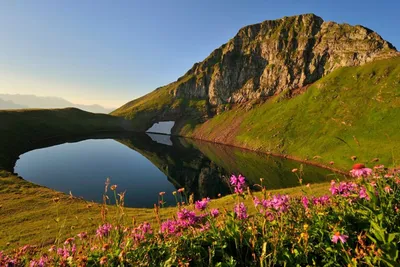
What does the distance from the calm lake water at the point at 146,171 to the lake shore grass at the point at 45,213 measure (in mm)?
12450

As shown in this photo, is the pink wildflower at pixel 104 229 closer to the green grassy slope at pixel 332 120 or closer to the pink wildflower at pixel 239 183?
the pink wildflower at pixel 239 183

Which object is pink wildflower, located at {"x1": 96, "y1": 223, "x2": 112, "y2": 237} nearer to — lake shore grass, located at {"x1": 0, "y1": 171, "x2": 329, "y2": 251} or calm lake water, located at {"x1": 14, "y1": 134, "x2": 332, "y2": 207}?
lake shore grass, located at {"x1": 0, "y1": 171, "x2": 329, "y2": 251}

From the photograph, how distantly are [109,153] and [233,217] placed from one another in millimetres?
117914

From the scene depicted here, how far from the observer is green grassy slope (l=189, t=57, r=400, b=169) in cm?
9281

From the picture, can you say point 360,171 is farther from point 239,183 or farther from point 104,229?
point 104,229

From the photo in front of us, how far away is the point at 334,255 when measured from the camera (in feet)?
16.1

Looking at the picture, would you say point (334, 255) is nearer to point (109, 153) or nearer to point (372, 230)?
point (372, 230)

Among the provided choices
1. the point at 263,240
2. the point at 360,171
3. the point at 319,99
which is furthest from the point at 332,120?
the point at 263,240

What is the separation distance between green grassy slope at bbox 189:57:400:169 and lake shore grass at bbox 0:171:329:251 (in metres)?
60.5

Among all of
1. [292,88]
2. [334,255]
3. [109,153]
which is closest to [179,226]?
[334,255]

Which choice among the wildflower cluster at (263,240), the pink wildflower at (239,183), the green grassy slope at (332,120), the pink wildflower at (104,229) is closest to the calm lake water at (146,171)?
the green grassy slope at (332,120)

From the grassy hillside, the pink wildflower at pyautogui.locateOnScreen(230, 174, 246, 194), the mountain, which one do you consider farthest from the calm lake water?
the pink wildflower at pyautogui.locateOnScreen(230, 174, 246, 194)

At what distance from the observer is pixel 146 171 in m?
84.1

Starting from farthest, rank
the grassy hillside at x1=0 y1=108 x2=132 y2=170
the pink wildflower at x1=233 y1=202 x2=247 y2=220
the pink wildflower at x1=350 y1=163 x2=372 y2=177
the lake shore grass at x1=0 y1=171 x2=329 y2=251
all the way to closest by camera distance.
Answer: the grassy hillside at x1=0 y1=108 x2=132 y2=170
the lake shore grass at x1=0 y1=171 x2=329 y2=251
the pink wildflower at x1=233 y1=202 x2=247 y2=220
the pink wildflower at x1=350 y1=163 x2=372 y2=177
